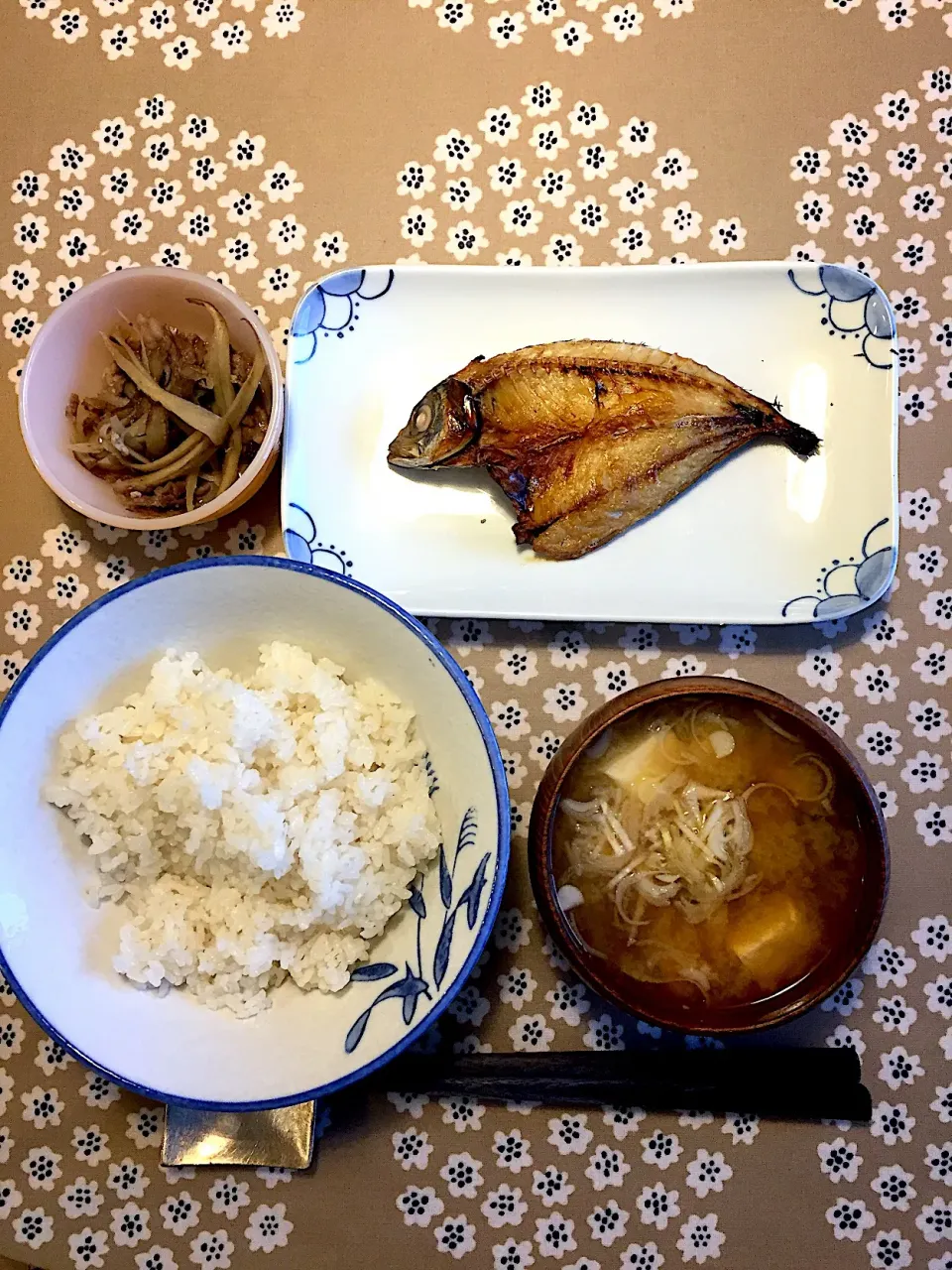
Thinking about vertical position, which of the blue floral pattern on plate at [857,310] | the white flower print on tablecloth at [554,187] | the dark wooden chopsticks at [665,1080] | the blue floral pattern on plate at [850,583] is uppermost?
the white flower print on tablecloth at [554,187]

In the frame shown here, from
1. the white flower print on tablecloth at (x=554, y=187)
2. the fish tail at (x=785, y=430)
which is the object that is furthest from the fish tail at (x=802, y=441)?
the white flower print on tablecloth at (x=554, y=187)

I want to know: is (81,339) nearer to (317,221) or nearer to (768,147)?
(317,221)

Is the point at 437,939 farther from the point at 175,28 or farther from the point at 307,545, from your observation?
the point at 175,28

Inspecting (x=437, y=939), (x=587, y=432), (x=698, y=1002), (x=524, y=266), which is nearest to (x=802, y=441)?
(x=587, y=432)

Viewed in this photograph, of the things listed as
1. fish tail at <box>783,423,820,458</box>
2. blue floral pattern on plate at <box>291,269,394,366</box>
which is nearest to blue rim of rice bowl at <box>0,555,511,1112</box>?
blue floral pattern on plate at <box>291,269,394,366</box>

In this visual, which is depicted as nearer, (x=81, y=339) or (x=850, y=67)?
(x=81, y=339)

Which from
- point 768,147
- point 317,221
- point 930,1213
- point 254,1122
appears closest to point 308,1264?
point 254,1122

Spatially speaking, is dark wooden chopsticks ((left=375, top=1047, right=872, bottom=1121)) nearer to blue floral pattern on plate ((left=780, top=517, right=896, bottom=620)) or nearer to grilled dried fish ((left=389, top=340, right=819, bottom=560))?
blue floral pattern on plate ((left=780, top=517, right=896, bottom=620))

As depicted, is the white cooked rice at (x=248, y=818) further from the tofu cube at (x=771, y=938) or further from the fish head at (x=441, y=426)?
the tofu cube at (x=771, y=938)
